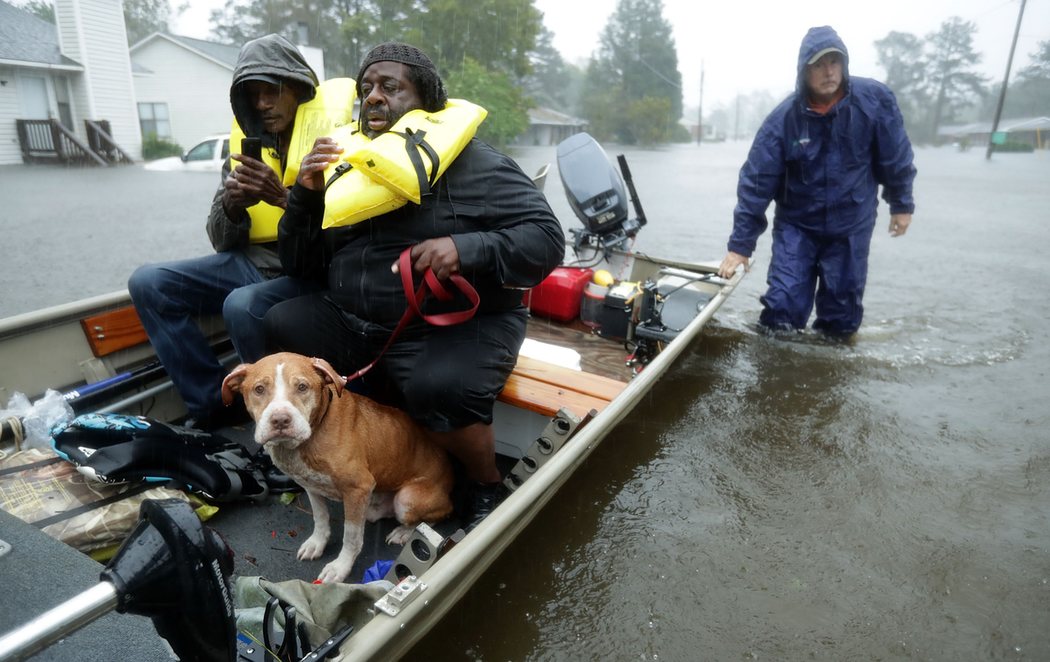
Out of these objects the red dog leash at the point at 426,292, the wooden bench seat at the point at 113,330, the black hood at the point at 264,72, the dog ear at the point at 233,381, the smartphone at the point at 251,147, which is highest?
the black hood at the point at 264,72

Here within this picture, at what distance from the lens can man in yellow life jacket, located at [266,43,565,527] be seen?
106 inches

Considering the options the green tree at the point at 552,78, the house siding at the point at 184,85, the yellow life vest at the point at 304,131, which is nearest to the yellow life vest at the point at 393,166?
the yellow life vest at the point at 304,131

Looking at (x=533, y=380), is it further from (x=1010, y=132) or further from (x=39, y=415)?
(x=1010, y=132)

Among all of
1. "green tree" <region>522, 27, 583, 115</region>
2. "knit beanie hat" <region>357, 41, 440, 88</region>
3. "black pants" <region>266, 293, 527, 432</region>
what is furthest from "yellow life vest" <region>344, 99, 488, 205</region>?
"green tree" <region>522, 27, 583, 115</region>

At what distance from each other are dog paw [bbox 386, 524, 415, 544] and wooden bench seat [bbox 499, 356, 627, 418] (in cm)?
76

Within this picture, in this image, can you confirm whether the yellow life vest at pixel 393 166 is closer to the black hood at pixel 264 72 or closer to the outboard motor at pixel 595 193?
the black hood at pixel 264 72

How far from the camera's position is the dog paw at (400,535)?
289cm

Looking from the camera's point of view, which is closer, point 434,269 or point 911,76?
point 434,269

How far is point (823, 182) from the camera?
5.35 m

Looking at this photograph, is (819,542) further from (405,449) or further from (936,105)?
(936,105)

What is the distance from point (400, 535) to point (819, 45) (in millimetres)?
4537

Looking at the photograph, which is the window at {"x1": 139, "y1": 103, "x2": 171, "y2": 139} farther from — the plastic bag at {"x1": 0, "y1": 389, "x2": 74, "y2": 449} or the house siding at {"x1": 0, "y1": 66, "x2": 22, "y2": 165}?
the plastic bag at {"x1": 0, "y1": 389, "x2": 74, "y2": 449}

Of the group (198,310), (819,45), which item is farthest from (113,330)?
(819,45)

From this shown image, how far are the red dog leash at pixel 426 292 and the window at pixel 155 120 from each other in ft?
96.2
